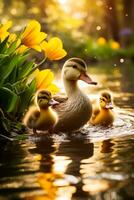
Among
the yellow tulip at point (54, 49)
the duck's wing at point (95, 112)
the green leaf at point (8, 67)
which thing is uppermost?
the yellow tulip at point (54, 49)

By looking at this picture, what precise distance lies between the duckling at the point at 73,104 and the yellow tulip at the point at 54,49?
Answer: 0.14m

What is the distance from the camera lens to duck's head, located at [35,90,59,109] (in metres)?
6.38

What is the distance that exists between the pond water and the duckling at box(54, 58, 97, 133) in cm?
12

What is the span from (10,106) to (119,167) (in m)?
2.01

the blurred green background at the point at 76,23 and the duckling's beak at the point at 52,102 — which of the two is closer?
the duckling's beak at the point at 52,102

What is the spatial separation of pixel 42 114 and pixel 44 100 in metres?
0.16

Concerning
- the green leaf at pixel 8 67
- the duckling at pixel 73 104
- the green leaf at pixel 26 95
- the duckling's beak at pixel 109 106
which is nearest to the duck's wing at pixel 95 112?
the duckling's beak at pixel 109 106

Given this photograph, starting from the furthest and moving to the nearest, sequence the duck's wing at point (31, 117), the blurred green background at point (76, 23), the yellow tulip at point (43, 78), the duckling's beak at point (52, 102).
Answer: the blurred green background at point (76, 23) → the yellow tulip at point (43, 78) → the duck's wing at point (31, 117) → the duckling's beak at point (52, 102)

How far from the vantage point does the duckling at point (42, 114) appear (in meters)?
6.40

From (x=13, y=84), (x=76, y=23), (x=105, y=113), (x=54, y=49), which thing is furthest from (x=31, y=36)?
(x=76, y=23)

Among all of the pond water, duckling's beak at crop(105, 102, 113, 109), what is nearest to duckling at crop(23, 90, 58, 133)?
the pond water

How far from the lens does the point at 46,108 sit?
21.3 feet

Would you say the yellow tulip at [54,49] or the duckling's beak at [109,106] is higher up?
the yellow tulip at [54,49]

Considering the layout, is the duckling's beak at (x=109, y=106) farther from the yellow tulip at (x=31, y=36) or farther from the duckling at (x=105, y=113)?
the yellow tulip at (x=31, y=36)
